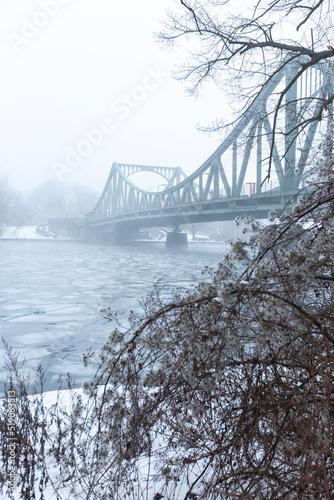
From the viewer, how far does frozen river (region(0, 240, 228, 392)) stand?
822cm

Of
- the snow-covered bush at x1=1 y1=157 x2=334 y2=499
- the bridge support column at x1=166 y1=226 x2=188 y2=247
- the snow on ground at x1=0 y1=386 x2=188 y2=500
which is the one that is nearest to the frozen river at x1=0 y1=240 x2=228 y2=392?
the bridge support column at x1=166 y1=226 x2=188 y2=247

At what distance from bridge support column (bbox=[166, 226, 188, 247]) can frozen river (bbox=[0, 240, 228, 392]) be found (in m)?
0.53

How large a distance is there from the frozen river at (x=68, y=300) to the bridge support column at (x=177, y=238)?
529mm

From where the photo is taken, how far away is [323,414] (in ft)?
5.39

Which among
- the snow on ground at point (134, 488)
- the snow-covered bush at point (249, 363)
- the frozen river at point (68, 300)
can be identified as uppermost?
the snow-covered bush at point (249, 363)

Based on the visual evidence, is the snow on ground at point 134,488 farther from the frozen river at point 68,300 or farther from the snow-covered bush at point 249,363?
the frozen river at point 68,300

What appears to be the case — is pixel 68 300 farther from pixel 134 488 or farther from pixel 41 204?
pixel 41 204

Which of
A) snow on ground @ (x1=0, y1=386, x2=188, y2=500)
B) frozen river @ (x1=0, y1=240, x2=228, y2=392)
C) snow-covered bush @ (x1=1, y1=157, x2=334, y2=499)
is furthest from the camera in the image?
frozen river @ (x1=0, y1=240, x2=228, y2=392)

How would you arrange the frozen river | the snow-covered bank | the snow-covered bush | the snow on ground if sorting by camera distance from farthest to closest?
the snow-covered bank
the frozen river
the snow on ground
the snow-covered bush

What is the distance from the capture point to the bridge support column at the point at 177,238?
27648 millimetres

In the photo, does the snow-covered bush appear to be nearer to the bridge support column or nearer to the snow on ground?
the snow on ground

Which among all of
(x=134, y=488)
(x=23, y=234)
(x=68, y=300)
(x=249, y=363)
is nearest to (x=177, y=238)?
(x=68, y=300)

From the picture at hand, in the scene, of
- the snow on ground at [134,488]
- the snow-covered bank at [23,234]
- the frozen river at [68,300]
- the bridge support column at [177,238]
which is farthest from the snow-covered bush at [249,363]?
the snow-covered bank at [23,234]

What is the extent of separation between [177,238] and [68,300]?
1286 centimetres
